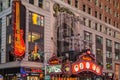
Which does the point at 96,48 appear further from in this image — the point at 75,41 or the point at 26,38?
the point at 26,38

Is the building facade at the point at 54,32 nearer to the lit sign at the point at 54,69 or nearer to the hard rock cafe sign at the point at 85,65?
the hard rock cafe sign at the point at 85,65

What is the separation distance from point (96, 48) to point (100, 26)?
6.49 metres

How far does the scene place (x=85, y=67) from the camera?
3822cm

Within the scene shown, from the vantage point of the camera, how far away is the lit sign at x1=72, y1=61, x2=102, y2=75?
37.2m

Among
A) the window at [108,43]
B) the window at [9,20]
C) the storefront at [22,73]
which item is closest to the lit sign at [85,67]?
the storefront at [22,73]

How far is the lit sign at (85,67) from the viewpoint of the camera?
3725 cm

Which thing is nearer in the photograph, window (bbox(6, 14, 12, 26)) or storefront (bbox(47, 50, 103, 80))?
storefront (bbox(47, 50, 103, 80))

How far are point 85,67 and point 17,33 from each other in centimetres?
1307

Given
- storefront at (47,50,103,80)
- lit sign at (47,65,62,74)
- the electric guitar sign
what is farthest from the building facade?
lit sign at (47,65,62,74)

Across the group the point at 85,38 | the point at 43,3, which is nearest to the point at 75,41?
the point at 85,38

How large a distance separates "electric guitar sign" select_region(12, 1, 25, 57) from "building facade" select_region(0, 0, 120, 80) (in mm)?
567

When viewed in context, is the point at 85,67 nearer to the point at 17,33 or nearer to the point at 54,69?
the point at 54,69

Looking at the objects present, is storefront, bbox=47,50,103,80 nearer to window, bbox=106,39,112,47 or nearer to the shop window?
the shop window

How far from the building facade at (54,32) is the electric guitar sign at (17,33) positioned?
0.57m
